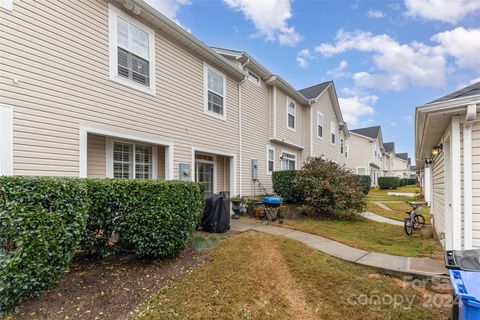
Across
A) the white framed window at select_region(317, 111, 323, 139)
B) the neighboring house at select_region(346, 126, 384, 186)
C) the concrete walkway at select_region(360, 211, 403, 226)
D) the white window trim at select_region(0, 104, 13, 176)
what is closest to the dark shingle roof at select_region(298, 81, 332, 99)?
the white framed window at select_region(317, 111, 323, 139)

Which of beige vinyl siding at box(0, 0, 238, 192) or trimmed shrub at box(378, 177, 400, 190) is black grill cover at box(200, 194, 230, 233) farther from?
trimmed shrub at box(378, 177, 400, 190)

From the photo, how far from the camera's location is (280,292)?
4.00 meters

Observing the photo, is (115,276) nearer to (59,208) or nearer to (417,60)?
(59,208)

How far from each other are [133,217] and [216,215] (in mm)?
3032

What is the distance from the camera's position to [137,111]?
23.4 feet

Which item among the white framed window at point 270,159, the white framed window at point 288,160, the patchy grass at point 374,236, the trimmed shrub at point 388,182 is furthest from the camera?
the trimmed shrub at point 388,182

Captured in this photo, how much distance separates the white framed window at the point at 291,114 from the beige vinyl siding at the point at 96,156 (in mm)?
10418

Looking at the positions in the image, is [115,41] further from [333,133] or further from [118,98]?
[333,133]

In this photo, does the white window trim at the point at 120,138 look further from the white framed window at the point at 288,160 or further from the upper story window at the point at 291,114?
the upper story window at the point at 291,114

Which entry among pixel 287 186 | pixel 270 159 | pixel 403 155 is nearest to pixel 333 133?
pixel 270 159

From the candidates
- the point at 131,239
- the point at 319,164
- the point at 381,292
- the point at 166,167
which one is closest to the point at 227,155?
the point at 166,167

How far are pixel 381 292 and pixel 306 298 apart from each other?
119 centimetres

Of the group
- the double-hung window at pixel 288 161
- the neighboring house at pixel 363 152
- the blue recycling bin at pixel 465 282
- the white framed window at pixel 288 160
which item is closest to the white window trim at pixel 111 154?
the blue recycling bin at pixel 465 282

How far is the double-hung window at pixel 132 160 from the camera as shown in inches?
276
